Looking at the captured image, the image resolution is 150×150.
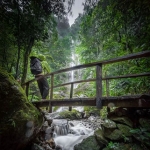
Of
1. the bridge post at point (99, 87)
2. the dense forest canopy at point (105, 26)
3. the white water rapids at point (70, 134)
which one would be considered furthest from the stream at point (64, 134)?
the bridge post at point (99, 87)

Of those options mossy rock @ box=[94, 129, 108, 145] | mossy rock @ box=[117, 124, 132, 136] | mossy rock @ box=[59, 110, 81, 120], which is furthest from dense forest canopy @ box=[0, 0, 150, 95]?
mossy rock @ box=[59, 110, 81, 120]

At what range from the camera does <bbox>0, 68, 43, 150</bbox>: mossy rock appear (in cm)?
357

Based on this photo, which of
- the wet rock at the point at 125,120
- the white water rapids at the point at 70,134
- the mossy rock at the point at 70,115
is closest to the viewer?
the wet rock at the point at 125,120

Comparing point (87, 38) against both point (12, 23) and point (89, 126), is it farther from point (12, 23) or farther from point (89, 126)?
point (89, 126)

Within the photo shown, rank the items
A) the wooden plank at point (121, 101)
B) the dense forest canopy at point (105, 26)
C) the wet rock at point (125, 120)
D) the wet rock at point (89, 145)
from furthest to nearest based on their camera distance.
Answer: the dense forest canopy at point (105, 26) → the wet rock at point (89, 145) → the wet rock at point (125, 120) → the wooden plank at point (121, 101)

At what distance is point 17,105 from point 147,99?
341cm

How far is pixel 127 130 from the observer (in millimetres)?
3547

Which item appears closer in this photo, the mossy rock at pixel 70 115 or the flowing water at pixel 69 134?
the flowing water at pixel 69 134

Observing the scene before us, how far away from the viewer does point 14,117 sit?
3.77 meters

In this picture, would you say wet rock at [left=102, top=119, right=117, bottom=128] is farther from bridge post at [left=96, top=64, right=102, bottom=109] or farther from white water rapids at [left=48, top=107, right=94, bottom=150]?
white water rapids at [left=48, top=107, right=94, bottom=150]

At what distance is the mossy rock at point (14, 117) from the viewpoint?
3.57m

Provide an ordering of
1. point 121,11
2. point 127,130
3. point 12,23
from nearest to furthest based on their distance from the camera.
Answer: point 127,130 → point 121,11 → point 12,23

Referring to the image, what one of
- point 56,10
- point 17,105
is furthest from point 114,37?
point 17,105

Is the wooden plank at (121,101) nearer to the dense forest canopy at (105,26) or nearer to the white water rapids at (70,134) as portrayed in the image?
the dense forest canopy at (105,26)
